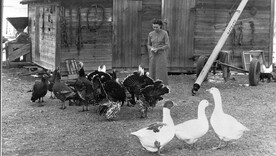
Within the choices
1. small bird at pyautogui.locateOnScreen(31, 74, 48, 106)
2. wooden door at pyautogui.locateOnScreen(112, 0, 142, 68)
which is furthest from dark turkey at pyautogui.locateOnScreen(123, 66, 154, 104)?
wooden door at pyautogui.locateOnScreen(112, 0, 142, 68)

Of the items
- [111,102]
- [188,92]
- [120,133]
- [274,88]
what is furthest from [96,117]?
[274,88]

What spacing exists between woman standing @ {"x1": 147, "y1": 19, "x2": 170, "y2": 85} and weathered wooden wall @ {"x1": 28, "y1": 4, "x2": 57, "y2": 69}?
4.71 m

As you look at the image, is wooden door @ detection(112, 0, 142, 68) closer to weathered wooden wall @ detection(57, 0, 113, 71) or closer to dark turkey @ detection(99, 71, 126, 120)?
weathered wooden wall @ detection(57, 0, 113, 71)

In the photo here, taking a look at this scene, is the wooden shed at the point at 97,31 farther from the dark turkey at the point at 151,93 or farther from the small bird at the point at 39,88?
the dark turkey at the point at 151,93

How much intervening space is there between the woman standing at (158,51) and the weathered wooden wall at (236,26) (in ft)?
17.1

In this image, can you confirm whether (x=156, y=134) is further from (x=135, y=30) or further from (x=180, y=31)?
(x=180, y=31)

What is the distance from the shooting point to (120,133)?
748cm

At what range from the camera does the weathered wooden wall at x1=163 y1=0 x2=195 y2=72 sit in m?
15.5

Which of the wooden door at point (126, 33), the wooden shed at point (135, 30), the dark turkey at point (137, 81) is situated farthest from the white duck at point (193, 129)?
the wooden door at point (126, 33)

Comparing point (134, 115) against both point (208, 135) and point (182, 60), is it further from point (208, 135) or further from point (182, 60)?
point (182, 60)

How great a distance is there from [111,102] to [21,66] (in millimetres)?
9983

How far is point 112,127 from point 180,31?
845cm

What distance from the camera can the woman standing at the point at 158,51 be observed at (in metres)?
10.7

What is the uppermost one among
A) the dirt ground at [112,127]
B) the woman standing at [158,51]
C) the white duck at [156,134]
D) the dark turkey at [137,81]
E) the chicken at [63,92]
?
the woman standing at [158,51]
